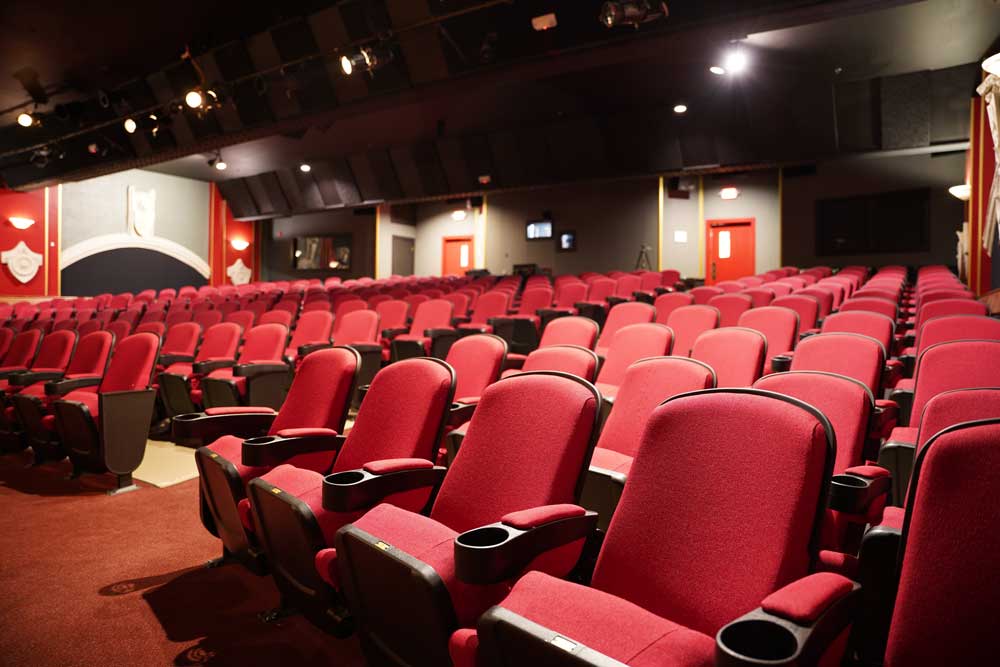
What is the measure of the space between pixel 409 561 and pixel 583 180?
993 cm

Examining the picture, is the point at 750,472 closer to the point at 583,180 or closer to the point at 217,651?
the point at 217,651

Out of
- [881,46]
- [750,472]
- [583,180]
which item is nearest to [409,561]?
[750,472]

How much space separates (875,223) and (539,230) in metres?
5.71

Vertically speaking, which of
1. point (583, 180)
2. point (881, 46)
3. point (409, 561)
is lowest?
point (409, 561)

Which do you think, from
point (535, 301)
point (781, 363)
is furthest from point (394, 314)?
point (781, 363)

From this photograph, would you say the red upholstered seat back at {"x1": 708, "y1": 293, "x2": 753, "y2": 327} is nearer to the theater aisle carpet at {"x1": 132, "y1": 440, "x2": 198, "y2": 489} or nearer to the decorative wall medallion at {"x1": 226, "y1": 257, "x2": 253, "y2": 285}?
the theater aisle carpet at {"x1": 132, "y1": 440, "x2": 198, "y2": 489}

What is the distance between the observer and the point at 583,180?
10.5 m

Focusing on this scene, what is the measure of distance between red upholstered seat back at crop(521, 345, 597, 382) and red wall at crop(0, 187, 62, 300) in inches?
488

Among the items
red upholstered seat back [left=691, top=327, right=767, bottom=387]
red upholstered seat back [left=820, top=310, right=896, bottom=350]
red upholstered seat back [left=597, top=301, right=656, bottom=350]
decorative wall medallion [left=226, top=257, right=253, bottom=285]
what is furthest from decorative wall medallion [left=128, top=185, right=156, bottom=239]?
red upholstered seat back [left=820, top=310, right=896, bottom=350]

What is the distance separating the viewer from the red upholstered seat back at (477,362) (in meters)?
2.59

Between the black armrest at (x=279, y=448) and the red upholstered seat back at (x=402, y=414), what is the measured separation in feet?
0.24

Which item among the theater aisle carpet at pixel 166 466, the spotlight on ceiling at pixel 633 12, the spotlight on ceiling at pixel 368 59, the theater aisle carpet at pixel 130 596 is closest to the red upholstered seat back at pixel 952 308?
the spotlight on ceiling at pixel 633 12

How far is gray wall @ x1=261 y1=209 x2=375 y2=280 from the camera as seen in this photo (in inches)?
565

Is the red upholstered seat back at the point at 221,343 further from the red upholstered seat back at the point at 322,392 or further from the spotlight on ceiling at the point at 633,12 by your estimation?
the spotlight on ceiling at the point at 633,12
